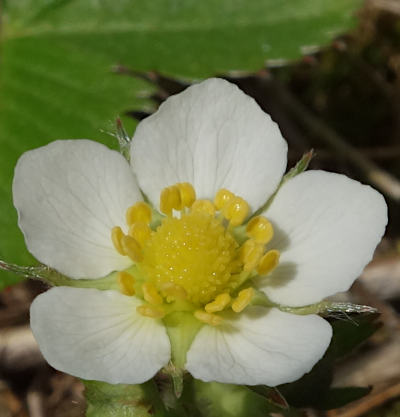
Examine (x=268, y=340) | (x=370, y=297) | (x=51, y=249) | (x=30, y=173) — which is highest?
(x=30, y=173)

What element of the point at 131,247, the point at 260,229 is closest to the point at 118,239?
the point at 131,247

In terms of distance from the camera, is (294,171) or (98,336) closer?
(98,336)

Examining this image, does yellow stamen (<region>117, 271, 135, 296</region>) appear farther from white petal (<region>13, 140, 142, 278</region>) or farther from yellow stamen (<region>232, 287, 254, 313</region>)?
yellow stamen (<region>232, 287, 254, 313</region>)

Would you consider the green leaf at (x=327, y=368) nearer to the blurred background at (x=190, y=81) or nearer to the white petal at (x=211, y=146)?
the white petal at (x=211, y=146)

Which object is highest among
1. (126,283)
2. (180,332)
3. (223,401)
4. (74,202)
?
(74,202)

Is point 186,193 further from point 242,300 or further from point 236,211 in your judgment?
point 242,300

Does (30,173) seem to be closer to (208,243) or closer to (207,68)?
(208,243)

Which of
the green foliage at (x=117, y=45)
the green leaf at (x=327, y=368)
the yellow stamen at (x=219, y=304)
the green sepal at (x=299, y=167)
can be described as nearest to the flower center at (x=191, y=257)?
the yellow stamen at (x=219, y=304)

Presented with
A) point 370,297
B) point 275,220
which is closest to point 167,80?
point 370,297
